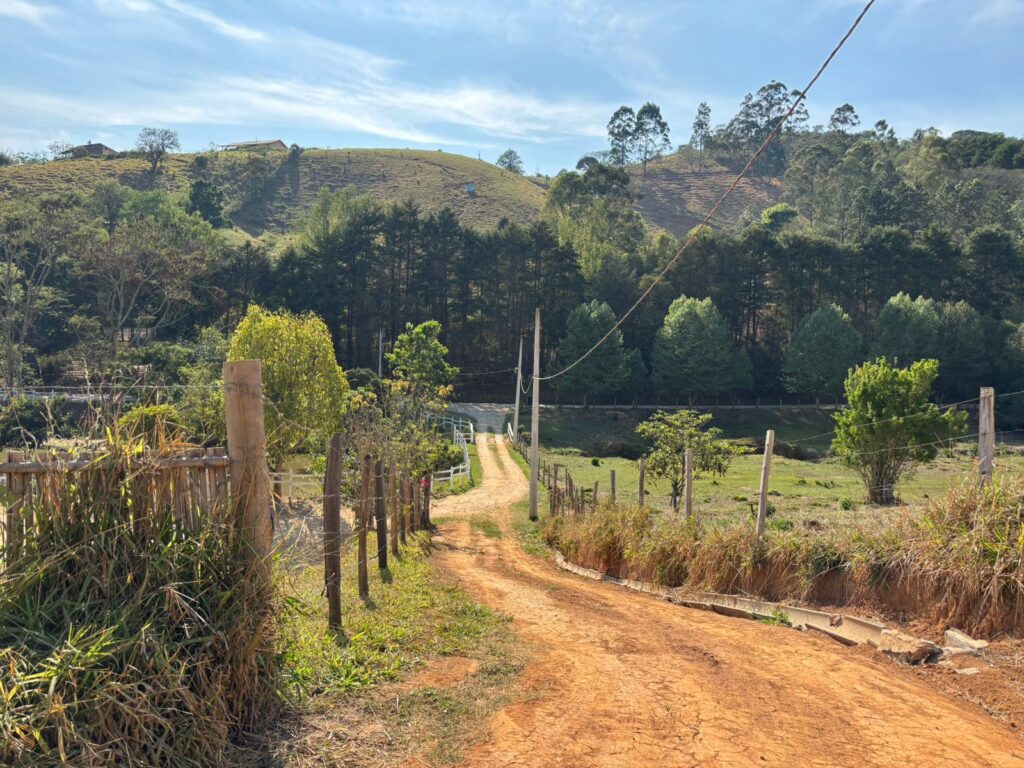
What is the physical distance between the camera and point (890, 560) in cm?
953

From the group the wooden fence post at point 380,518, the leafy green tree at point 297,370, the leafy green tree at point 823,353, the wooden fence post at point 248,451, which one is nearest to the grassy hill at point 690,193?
the leafy green tree at point 823,353

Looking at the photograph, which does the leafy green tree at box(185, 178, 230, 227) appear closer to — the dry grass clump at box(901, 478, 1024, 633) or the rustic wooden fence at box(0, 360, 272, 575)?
the dry grass clump at box(901, 478, 1024, 633)

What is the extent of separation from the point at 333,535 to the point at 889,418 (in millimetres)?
24981

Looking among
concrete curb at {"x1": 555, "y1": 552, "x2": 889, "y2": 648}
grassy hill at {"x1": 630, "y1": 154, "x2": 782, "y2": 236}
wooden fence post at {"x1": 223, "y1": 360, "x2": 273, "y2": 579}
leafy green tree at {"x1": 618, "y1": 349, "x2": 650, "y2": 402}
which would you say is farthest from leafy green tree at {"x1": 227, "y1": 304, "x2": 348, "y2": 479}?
grassy hill at {"x1": 630, "y1": 154, "x2": 782, "y2": 236}

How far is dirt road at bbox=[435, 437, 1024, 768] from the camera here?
17.8 feet

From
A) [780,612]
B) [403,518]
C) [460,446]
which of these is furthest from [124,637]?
[460,446]

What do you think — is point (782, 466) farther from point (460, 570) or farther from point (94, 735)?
point (94, 735)

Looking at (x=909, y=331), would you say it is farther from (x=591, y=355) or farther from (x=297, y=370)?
(x=297, y=370)

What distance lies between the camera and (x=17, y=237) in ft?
185

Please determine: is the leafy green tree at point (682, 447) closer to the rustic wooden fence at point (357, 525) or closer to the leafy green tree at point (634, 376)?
the rustic wooden fence at point (357, 525)

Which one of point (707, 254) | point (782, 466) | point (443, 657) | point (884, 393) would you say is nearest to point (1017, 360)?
point (707, 254)

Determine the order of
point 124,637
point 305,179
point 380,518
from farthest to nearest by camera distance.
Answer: point 305,179
point 380,518
point 124,637

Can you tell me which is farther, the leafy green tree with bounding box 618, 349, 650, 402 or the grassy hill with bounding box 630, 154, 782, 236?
the grassy hill with bounding box 630, 154, 782, 236

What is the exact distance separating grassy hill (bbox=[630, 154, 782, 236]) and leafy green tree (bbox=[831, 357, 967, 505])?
123m
